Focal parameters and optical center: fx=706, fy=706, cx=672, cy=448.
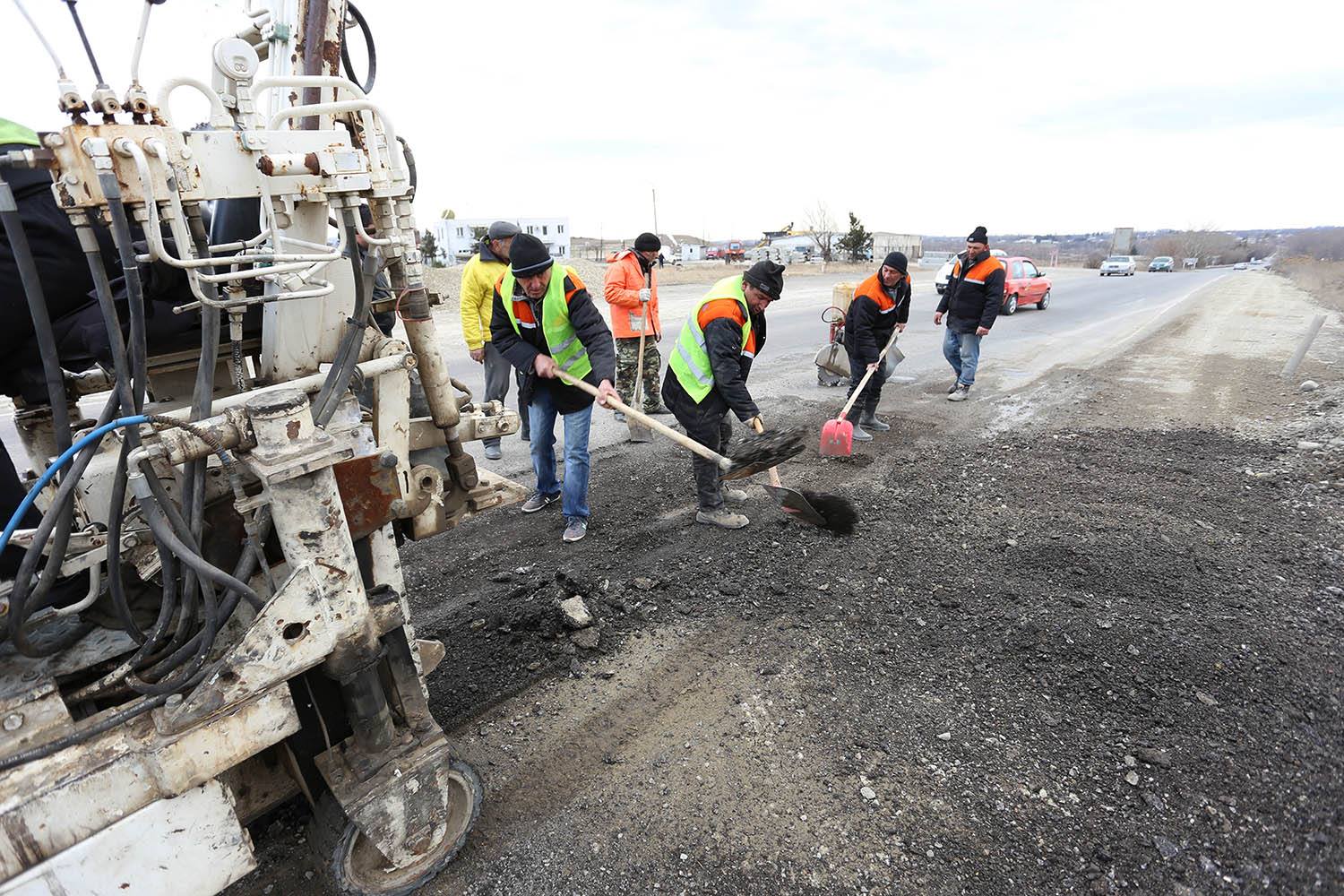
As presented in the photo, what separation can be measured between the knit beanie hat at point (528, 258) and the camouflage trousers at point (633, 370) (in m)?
2.79

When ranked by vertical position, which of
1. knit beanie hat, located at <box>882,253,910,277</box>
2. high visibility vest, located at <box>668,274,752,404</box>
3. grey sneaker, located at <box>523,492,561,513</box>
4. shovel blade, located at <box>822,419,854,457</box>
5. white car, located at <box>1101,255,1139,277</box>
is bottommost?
white car, located at <box>1101,255,1139,277</box>

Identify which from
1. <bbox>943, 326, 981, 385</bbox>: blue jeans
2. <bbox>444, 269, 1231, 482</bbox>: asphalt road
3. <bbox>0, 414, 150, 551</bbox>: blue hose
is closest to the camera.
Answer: <bbox>0, 414, 150, 551</bbox>: blue hose

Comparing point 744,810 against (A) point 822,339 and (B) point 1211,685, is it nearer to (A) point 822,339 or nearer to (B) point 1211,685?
(B) point 1211,685

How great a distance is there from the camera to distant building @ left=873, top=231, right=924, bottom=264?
2195 inches

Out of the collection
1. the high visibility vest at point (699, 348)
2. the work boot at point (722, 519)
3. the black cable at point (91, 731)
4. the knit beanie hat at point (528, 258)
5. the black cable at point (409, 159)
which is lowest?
the work boot at point (722, 519)

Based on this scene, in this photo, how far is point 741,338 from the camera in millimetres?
4273

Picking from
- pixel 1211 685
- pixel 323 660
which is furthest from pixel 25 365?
pixel 1211 685

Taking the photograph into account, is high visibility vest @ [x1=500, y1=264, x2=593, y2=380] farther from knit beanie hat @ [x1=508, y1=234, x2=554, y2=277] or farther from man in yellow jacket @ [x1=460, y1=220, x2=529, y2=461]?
man in yellow jacket @ [x1=460, y1=220, x2=529, y2=461]

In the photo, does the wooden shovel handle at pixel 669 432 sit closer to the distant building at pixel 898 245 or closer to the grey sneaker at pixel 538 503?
the grey sneaker at pixel 538 503

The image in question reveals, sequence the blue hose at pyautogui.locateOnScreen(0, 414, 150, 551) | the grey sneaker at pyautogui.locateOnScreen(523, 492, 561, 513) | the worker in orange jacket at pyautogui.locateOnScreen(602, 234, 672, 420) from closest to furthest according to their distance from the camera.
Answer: the blue hose at pyautogui.locateOnScreen(0, 414, 150, 551), the grey sneaker at pyautogui.locateOnScreen(523, 492, 561, 513), the worker in orange jacket at pyautogui.locateOnScreen(602, 234, 672, 420)

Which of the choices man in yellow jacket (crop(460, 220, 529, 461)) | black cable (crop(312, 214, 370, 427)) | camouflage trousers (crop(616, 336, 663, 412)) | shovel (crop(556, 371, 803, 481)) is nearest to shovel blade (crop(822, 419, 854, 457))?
shovel (crop(556, 371, 803, 481))

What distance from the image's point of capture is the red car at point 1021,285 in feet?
55.5

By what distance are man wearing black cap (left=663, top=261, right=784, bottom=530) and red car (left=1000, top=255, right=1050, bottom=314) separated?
1459 cm

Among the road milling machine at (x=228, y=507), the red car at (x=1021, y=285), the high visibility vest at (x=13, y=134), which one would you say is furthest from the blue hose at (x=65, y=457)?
the red car at (x=1021, y=285)
